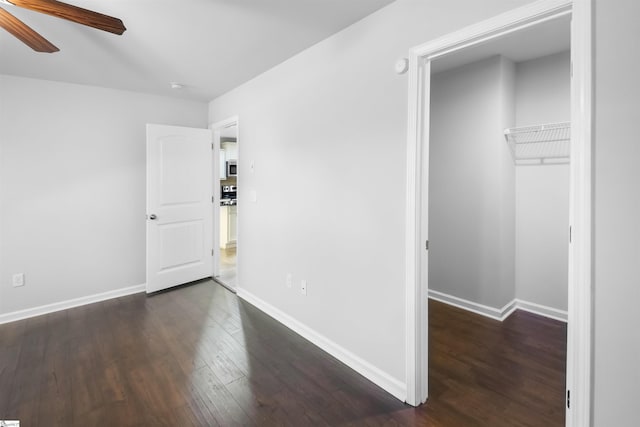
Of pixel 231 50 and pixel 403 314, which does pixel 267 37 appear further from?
pixel 403 314

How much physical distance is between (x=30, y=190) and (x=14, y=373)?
1901mm

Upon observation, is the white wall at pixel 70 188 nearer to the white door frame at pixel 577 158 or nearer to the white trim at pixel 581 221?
the white door frame at pixel 577 158

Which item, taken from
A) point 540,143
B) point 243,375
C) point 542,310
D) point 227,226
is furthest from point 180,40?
point 227,226

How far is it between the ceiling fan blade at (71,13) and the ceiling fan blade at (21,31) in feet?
0.31

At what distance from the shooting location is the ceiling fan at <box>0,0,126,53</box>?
1566mm

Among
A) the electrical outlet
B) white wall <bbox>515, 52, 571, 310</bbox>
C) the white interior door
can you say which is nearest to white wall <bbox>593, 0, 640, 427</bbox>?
white wall <bbox>515, 52, 571, 310</bbox>

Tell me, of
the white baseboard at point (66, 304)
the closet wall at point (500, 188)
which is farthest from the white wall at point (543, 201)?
the white baseboard at point (66, 304)

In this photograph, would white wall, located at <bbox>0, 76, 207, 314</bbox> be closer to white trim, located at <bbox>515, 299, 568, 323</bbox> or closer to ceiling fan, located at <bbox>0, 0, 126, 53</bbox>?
ceiling fan, located at <bbox>0, 0, 126, 53</bbox>

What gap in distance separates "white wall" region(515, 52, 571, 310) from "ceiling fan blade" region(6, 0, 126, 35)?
3.49 metres

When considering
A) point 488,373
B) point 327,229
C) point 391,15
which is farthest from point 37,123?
point 488,373

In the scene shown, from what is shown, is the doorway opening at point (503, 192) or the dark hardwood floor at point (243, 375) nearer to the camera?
the dark hardwood floor at point (243, 375)

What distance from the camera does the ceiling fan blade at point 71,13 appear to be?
156cm

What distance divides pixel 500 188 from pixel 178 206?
3.67 meters

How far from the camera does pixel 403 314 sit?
203 cm
